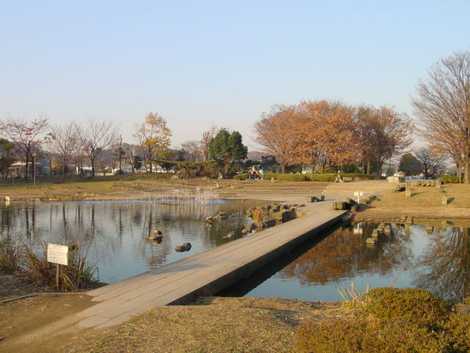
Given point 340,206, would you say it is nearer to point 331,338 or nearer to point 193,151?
point 331,338

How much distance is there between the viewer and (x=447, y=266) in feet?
44.2

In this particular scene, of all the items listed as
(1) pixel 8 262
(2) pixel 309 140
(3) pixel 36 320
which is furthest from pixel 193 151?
(3) pixel 36 320

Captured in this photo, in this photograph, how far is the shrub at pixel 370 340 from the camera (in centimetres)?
406

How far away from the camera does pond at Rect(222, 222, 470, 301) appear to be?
420 inches

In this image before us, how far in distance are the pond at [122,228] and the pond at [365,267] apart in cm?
319

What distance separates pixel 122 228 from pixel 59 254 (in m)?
12.1

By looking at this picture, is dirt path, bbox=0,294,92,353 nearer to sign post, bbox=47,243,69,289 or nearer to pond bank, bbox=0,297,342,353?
pond bank, bbox=0,297,342,353

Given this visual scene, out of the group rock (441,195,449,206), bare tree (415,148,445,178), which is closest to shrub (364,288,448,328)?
rock (441,195,449,206)

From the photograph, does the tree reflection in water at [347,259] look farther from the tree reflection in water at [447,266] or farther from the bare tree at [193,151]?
the bare tree at [193,151]

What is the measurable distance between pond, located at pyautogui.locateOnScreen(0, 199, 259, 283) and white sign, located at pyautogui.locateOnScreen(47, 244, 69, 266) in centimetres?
315

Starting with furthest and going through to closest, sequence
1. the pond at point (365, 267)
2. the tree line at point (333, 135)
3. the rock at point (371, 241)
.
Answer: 1. the tree line at point (333, 135)
2. the rock at point (371, 241)
3. the pond at point (365, 267)

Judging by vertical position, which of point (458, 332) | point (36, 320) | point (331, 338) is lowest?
point (36, 320)

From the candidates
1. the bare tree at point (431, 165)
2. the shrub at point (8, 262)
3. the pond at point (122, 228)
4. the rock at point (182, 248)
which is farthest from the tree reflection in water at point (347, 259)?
the bare tree at point (431, 165)

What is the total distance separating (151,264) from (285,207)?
43.9 ft
